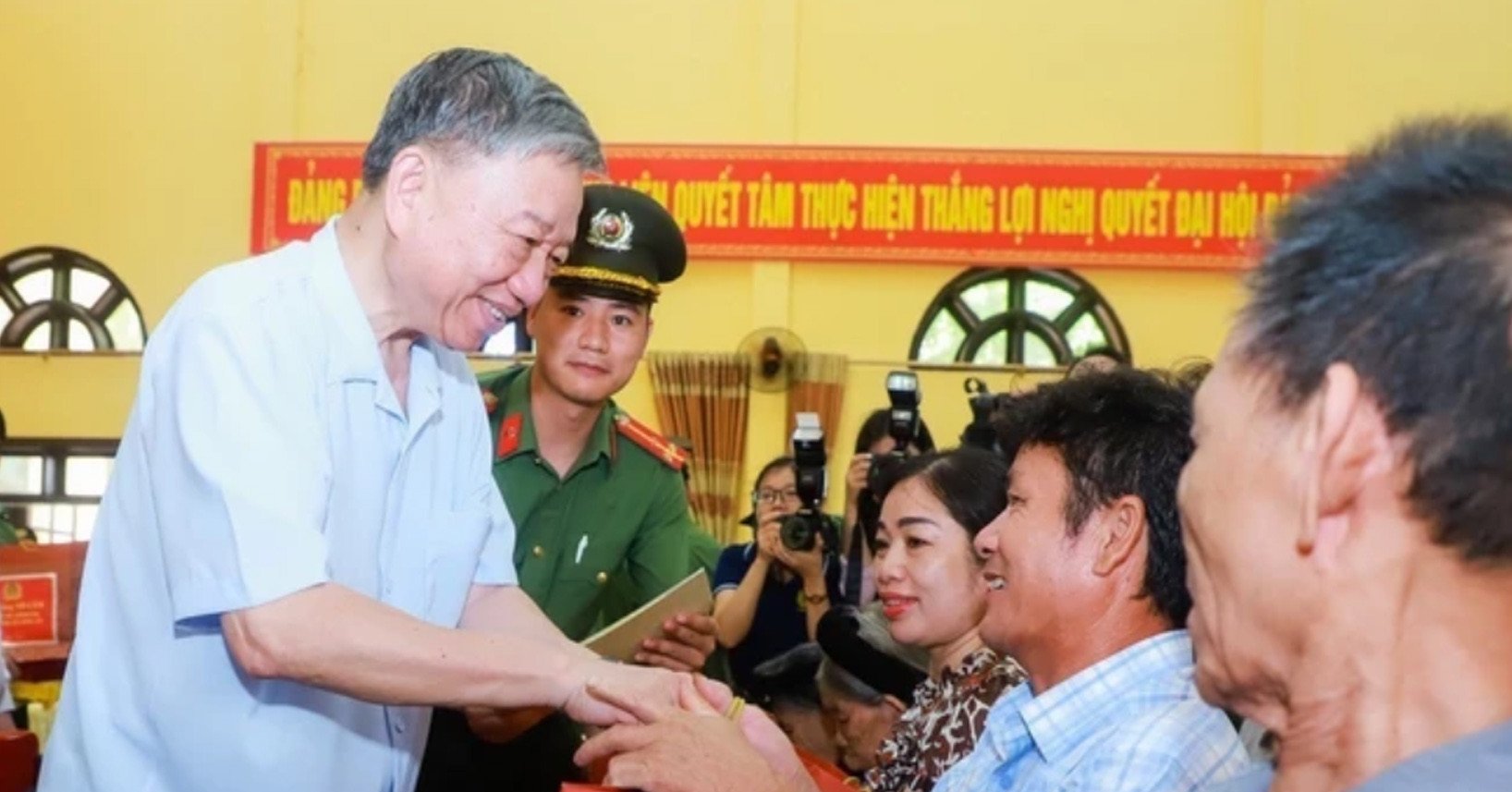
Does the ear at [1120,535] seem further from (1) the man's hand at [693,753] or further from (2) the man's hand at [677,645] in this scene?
(2) the man's hand at [677,645]

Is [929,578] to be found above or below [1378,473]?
below

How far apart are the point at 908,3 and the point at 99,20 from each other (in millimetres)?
4290

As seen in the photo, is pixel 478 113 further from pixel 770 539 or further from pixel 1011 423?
pixel 770 539

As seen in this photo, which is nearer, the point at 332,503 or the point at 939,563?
the point at 332,503

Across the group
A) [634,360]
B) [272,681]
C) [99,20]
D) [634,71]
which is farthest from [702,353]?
[272,681]

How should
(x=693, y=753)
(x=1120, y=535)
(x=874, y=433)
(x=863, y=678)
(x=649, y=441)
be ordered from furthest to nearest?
(x=874, y=433), (x=863, y=678), (x=649, y=441), (x=1120, y=535), (x=693, y=753)

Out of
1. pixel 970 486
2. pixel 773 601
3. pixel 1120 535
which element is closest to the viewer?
pixel 1120 535

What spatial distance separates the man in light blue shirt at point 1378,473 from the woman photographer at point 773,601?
368 centimetres

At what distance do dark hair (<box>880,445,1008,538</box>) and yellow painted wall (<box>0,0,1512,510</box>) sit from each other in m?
7.09

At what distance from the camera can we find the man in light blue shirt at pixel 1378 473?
3.46ft

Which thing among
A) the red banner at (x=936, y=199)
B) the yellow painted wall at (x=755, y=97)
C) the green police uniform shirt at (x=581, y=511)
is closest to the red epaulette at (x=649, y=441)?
the green police uniform shirt at (x=581, y=511)

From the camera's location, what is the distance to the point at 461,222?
7.05 ft

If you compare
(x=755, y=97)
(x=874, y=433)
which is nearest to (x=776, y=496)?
(x=874, y=433)

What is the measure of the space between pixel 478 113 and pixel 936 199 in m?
8.41
